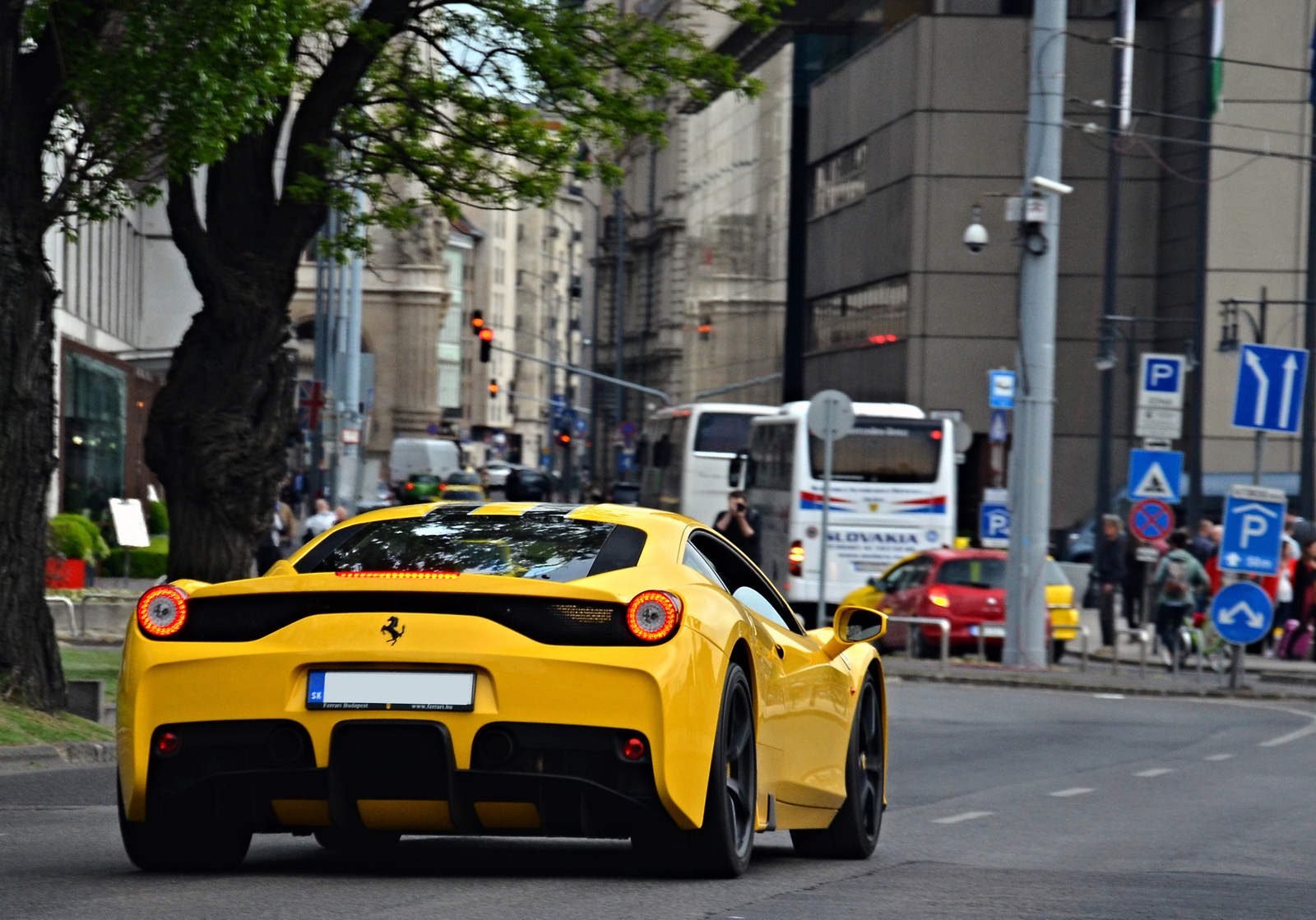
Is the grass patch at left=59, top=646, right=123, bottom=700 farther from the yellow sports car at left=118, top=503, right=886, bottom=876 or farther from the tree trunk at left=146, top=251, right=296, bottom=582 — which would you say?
the yellow sports car at left=118, top=503, right=886, bottom=876

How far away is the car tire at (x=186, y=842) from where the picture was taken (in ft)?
22.3

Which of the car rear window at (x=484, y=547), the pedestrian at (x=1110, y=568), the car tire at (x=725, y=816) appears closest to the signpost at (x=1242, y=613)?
the pedestrian at (x=1110, y=568)

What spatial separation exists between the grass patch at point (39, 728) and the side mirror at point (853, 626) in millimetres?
5515

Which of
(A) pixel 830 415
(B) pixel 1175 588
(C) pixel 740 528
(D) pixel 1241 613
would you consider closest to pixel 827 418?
(A) pixel 830 415

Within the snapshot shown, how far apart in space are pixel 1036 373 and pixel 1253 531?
305 centimetres

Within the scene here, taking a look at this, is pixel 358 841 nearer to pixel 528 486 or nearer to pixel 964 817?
pixel 964 817

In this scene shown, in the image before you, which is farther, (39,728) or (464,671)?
(39,728)

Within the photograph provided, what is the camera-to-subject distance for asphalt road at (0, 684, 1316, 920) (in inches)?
→ 253

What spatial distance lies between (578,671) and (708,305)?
7613cm

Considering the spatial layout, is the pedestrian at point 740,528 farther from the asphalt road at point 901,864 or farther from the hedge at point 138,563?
the asphalt road at point 901,864

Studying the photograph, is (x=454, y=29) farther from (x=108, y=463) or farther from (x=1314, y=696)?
(x=108, y=463)

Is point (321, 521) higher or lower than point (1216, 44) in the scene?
lower

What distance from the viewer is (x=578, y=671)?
251 inches

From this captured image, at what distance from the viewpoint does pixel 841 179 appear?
5888cm
